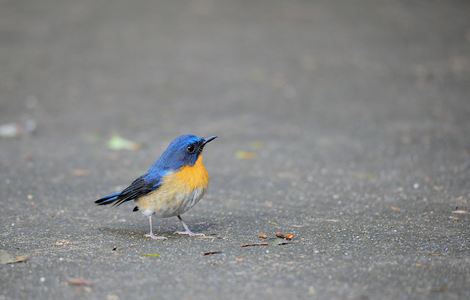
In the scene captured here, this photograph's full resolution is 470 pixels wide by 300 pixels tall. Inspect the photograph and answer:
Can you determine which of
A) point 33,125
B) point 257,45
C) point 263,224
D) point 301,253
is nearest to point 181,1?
point 257,45

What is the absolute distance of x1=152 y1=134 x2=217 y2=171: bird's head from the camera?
597 cm

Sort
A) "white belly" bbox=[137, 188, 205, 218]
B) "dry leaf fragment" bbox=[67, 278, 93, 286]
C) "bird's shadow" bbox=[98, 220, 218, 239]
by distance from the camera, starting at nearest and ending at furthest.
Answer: "dry leaf fragment" bbox=[67, 278, 93, 286] → "white belly" bbox=[137, 188, 205, 218] → "bird's shadow" bbox=[98, 220, 218, 239]

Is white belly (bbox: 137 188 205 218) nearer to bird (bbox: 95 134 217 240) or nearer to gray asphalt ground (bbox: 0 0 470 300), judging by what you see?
bird (bbox: 95 134 217 240)

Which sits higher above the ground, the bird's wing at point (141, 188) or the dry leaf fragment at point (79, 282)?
the bird's wing at point (141, 188)

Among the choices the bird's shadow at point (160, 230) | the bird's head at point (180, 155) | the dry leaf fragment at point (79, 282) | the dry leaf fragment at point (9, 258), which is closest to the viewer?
the dry leaf fragment at point (79, 282)

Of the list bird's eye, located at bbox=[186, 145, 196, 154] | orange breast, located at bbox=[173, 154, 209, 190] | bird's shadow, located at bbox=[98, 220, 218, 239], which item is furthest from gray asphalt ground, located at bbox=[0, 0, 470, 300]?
bird's eye, located at bbox=[186, 145, 196, 154]

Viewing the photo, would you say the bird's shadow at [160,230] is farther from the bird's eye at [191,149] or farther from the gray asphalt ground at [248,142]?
the bird's eye at [191,149]

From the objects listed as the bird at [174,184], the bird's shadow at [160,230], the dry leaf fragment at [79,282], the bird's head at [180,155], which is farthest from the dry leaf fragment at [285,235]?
the dry leaf fragment at [79,282]

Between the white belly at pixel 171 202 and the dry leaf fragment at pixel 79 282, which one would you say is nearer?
the dry leaf fragment at pixel 79 282

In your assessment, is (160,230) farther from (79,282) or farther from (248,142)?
(248,142)

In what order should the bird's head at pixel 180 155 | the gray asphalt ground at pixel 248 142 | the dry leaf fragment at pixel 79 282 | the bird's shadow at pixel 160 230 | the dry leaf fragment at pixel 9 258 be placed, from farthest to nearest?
the bird's shadow at pixel 160 230 < the bird's head at pixel 180 155 < the dry leaf fragment at pixel 9 258 < the gray asphalt ground at pixel 248 142 < the dry leaf fragment at pixel 79 282

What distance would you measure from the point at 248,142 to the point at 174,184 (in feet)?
14.5

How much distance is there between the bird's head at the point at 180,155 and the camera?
5.97 m

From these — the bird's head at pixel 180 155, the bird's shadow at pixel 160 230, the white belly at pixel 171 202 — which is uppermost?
the bird's head at pixel 180 155
